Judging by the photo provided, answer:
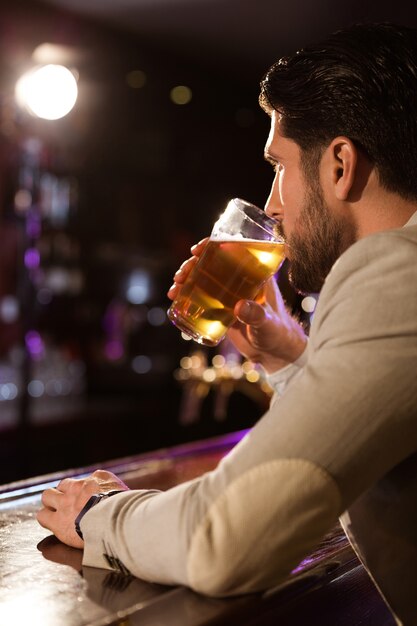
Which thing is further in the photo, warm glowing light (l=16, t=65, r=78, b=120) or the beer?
warm glowing light (l=16, t=65, r=78, b=120)

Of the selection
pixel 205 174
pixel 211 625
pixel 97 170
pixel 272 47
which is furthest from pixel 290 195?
pixel 205 174

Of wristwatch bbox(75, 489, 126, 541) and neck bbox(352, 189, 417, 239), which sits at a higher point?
neck bbox(352, 189, 417, 239)

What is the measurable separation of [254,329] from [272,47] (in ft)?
15.5

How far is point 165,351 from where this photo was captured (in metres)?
6.88

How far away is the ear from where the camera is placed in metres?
1.23

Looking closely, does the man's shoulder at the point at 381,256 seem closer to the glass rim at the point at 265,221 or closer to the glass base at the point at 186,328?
the glass rim at the point at 265,221

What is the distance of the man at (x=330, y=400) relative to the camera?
93cm

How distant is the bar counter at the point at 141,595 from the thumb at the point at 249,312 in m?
0.45

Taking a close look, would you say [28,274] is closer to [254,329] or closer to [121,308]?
[121,308]

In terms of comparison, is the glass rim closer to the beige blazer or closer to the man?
the man

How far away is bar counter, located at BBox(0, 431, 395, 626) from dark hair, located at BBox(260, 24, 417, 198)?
2.02 feet

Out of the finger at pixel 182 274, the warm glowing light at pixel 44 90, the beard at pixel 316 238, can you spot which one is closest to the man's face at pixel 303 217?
the beard at pixel 316 238

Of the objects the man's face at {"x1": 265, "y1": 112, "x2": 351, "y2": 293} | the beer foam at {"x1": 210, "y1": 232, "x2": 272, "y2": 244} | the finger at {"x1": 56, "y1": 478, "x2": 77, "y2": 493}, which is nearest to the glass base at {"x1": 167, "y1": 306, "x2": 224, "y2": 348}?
the beer foam at {"x1": 210, "y1": 232, "x2": 272, "y2": 244}

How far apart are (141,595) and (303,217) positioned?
26.0 inches
